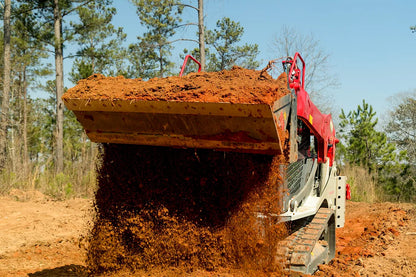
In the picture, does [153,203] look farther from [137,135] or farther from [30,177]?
[30,177]

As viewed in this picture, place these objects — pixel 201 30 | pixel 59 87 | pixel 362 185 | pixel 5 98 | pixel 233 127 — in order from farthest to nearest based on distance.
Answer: pixel 59 87 < pixel 201 30 < pixel 362 185 < pixel 5 98 < pixel 233 127

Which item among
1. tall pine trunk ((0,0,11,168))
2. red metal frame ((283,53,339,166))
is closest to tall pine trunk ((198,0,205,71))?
tall pine trunk ((0,0,11,168))

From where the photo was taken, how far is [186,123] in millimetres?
4148

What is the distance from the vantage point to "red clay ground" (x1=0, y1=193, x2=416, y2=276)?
586cm

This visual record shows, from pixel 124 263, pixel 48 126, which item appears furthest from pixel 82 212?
pixel 48 126

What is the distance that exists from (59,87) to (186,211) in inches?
558

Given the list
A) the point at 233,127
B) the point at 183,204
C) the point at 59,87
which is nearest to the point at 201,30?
the point at 59,87

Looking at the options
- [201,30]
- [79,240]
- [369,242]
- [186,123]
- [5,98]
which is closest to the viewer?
[186,123]

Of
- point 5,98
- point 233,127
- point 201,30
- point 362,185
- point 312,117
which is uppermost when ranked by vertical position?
point 201,30

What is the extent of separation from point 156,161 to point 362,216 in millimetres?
8471

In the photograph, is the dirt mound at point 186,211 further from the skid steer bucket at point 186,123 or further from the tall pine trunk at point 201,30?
the tall pine trunk at point 201,30

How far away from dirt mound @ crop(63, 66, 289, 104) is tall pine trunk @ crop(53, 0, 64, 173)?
41.7 ft

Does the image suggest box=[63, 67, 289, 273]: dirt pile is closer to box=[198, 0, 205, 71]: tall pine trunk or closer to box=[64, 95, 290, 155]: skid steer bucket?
box=[64, 95, 290, 155]: skid steer bucket

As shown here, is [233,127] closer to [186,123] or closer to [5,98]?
[186,123]
